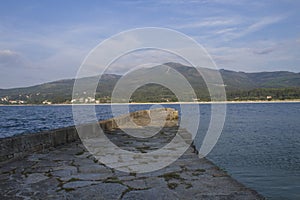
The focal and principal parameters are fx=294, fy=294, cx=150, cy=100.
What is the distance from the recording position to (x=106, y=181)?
451cm

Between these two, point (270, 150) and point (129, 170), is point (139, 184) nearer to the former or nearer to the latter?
point (129, 170)

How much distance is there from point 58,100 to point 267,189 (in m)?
122

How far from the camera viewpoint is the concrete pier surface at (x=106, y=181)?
388 cm

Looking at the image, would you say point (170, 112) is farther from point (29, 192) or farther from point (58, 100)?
point (58, 100)

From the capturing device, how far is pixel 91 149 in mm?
7453

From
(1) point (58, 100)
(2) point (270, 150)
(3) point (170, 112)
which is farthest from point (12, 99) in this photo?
(2) point (270, 150)

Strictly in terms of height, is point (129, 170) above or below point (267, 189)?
above

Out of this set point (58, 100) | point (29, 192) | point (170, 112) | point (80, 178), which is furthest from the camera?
point (58, 100)

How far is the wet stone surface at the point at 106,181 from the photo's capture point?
153 inches

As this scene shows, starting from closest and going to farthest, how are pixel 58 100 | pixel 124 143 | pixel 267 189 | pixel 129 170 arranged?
pixel 129 170
pixel 267 189
pixel 124 143
pixel 58 100

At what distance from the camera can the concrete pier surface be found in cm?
388

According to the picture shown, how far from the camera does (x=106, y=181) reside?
4.51 metres

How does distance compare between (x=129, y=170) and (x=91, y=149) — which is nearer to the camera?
(x=129, y=170)

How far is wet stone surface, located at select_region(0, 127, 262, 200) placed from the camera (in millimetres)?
3875
